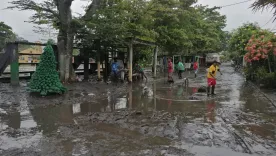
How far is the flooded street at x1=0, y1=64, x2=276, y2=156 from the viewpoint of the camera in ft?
16.7

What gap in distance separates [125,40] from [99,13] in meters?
2.75

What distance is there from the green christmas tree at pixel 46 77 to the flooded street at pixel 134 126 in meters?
0.40

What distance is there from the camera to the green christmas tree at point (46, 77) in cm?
1061

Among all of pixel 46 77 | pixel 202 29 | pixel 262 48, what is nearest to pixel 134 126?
pixel 46 77

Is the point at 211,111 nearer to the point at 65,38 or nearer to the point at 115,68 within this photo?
the point at 65,38

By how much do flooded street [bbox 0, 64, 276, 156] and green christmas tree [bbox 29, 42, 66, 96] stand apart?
40 centimetres

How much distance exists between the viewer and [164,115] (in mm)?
8070

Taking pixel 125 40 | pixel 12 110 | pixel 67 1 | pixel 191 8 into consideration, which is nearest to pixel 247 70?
pixel 125 40

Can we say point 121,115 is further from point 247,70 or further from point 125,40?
point 247,70

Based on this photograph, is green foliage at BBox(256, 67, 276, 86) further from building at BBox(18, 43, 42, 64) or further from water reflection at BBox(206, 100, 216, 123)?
building at BBox(18, 43, 42, 64)

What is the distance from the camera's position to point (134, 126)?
6688mm

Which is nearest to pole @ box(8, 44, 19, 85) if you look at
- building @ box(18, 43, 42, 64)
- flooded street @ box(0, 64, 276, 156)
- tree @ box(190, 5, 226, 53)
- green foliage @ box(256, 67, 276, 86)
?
building @ box(18, 43, 42, 64)

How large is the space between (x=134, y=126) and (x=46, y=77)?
5349 millimetres

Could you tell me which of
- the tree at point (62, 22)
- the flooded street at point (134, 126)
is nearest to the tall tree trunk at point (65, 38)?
the tree at point (62, 22)
